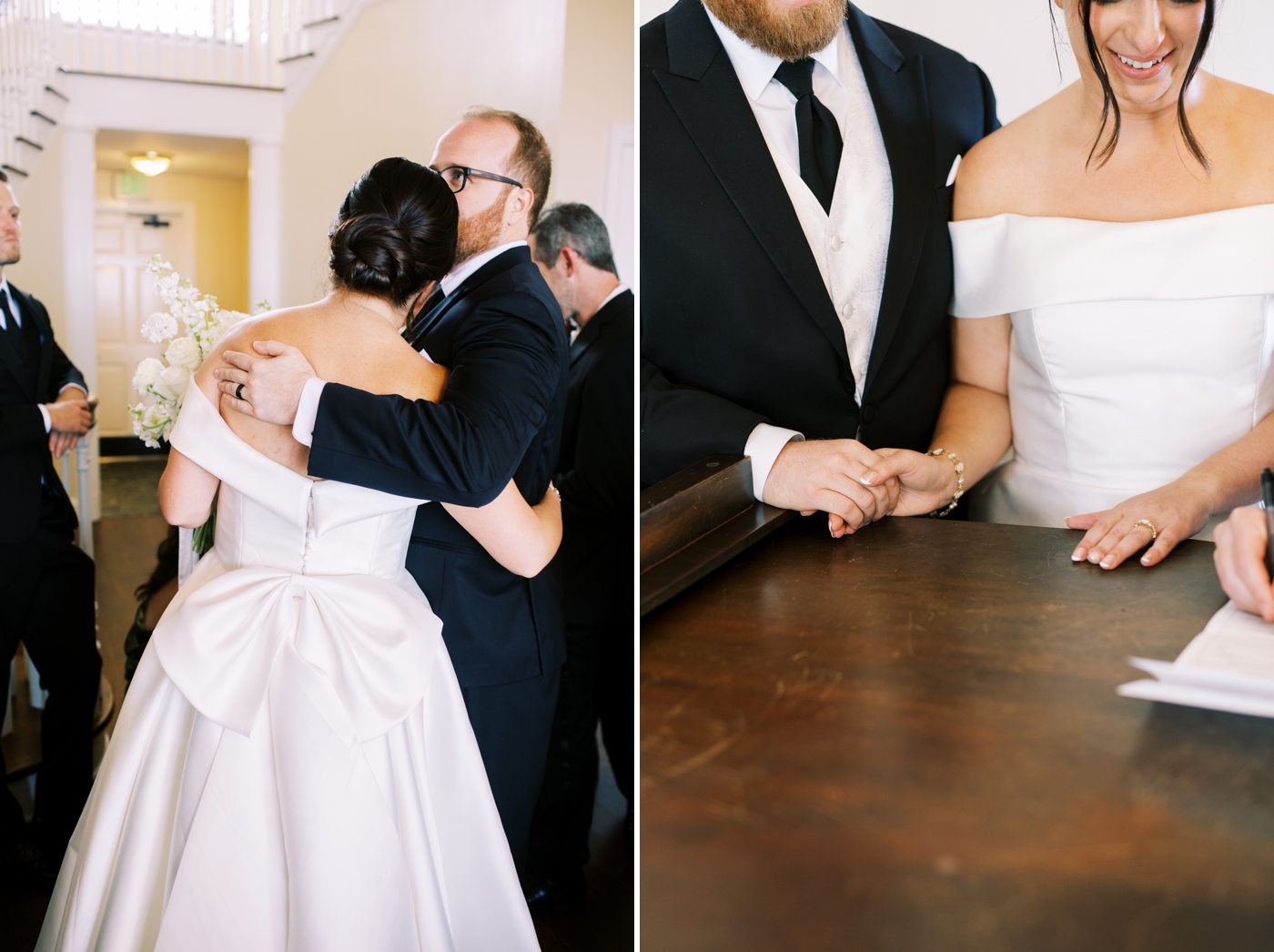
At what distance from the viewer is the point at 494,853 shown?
1381 mm

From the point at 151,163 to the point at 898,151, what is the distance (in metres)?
1.08

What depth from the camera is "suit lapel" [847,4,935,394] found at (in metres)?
1.36

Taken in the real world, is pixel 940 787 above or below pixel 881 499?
below

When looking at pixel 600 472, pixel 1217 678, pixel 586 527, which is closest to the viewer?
pixel 1217 678

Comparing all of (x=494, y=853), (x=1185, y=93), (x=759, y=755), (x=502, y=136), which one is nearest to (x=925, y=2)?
(x=1185, y=93)

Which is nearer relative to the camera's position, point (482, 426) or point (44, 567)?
Answer: point (482, 426)

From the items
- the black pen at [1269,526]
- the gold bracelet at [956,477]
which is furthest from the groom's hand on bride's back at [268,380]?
the black pen at [1269,526]

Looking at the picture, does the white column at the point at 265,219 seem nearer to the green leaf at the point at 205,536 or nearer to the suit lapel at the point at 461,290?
the suit lapel at the point at 461,290

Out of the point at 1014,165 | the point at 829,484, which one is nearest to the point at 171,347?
the point at 829,484

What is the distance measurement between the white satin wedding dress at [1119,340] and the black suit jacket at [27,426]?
133 centimetres

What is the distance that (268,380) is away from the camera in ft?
3.63

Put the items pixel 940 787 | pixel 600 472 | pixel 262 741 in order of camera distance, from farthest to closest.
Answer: pixel 600 472
pixel 262 741
pixel 940 787

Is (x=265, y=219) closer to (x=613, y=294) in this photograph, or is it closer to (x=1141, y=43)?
(x=613, y=294)

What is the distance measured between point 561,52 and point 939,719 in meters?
1.13
